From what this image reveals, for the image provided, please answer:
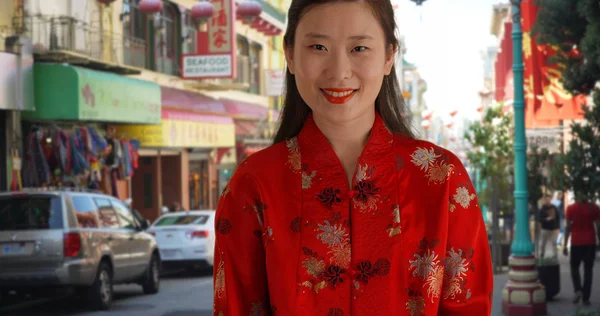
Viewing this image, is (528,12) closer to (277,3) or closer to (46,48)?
(46,48)

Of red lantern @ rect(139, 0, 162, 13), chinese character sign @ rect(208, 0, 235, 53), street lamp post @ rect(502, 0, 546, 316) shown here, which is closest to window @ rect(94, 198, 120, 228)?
street lamp post @ rect(502, 0, 546, 316)

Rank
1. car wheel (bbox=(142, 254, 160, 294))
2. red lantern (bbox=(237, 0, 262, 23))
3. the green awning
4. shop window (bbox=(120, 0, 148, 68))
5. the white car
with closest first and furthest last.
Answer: car wheel (bbox=(142, 254, 160, 294))
the white car
the green awning
shop window (bbox=(120, 0, 148, 68))
red lantern (bbox=(237, 0, 262, 23))

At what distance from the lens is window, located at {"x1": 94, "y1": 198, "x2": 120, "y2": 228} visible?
15.9 metres

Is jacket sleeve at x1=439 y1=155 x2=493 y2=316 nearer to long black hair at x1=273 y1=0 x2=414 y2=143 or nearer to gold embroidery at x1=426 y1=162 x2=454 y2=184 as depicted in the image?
gold embroidery at x1=426 y1=162 x2=454 y2=184

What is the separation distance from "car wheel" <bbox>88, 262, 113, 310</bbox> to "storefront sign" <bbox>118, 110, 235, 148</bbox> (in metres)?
13.2

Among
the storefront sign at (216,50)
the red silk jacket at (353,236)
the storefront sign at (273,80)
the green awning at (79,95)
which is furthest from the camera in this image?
the storefront sign at (273,80)

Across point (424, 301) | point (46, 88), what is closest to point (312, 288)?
point (424, 301)

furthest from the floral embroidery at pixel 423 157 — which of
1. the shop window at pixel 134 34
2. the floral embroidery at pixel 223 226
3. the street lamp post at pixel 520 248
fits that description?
the shop window at pixel 134 34

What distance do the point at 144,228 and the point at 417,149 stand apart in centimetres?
1477

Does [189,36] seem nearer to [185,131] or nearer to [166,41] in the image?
[166,41]

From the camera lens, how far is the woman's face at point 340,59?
2967mm

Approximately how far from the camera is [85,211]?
50.0 ft

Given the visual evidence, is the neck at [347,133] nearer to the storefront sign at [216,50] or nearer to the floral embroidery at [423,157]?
the floral embroidery at [423,157]

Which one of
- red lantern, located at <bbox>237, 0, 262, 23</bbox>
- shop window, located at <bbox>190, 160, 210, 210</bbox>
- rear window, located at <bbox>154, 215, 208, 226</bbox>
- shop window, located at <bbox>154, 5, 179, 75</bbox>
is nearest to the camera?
rear window, located at <bbox>154, 215, 208, 226</bbox>
